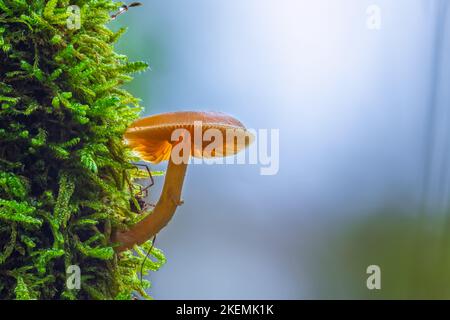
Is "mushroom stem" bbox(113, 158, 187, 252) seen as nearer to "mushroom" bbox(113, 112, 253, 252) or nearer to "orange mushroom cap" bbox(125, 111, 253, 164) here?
"mushroom" bbox(113, 112, 253, 252)

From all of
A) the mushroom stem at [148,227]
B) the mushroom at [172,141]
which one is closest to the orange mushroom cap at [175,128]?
the mushroom at [172,141]

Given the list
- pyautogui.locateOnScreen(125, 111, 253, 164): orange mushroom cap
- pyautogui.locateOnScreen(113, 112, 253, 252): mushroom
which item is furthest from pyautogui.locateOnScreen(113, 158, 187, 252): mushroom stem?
pyautogui.locateOnScreen(125, 111, 253, 164): orange mushroom cap

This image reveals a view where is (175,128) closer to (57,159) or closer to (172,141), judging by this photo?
(172,141)

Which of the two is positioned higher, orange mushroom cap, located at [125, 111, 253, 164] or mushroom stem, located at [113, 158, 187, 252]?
orange mushroom cap, located at [125, 111, 253, 164]

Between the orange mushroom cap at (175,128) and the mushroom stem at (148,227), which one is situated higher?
the orange mushroom cap at (175,128)

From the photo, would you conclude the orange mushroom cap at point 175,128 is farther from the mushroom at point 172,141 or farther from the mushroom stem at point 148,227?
the mushroom stem at point 148,227

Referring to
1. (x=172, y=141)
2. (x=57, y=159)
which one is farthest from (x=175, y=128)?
(x=57, y=159)
